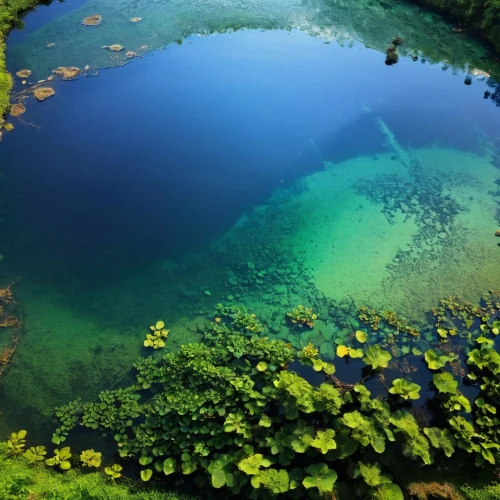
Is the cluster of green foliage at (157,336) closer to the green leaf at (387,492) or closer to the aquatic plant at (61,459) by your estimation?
the aquatic plant at (61,459)

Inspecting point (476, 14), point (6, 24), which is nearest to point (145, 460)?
point (6, 24)

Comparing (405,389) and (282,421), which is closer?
(282,421)

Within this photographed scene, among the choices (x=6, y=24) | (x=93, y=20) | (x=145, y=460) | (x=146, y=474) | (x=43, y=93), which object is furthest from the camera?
(x=93, y=20)

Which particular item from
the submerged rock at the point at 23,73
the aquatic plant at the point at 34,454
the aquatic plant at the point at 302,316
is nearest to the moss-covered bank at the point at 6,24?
the submerged rock at the point at 23,73

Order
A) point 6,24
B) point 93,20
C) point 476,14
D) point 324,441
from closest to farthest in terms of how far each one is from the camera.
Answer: point 324,441 → point 6,24 → point 476,14 → point 93,20

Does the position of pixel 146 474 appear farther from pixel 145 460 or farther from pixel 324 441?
pixel 324 441

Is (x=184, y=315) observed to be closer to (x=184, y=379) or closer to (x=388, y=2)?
(x=184, y=379)

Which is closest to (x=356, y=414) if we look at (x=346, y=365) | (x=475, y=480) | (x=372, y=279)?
(x=346, y=365)

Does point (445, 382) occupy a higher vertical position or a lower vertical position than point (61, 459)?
higher
